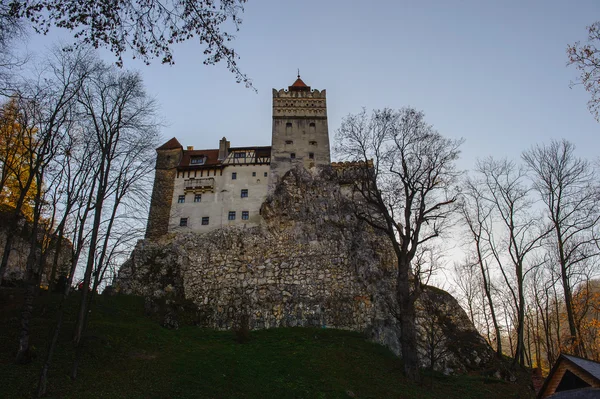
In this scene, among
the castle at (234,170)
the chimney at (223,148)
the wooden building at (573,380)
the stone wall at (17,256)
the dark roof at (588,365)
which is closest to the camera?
the wooden building at (573,380)

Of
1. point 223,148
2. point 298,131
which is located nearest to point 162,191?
point 223,148

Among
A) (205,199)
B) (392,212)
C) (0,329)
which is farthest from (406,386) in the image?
(205,199)

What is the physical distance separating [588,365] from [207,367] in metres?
15.5

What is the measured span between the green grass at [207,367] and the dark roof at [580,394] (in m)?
5.83

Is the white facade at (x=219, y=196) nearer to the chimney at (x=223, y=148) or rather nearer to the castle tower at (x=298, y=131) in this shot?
the chimney at (x=223, y=148)

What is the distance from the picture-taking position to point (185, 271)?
113ft

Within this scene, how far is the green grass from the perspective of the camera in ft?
52.6

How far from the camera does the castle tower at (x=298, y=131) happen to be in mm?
41688

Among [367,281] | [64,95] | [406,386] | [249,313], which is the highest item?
[64,95]

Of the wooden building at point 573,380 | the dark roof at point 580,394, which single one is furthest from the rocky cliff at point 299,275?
the dark roof at point 580,394

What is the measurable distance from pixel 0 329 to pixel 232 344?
38.8ft

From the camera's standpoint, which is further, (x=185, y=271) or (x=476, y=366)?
(x=185, y=271)

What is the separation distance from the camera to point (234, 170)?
4109 centimetres

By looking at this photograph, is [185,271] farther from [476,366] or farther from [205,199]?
[476,366]
